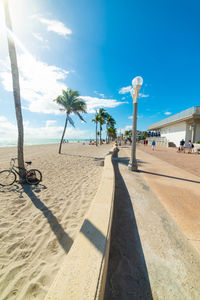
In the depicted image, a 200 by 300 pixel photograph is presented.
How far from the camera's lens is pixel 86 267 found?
4.08 ft

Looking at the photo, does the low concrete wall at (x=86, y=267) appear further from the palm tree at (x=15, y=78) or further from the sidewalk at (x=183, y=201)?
the palm tree at (x=15, y=78)

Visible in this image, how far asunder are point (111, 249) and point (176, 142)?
28299 mm

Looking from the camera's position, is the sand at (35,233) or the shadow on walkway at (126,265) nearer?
the shadow on walkway at (126,265)

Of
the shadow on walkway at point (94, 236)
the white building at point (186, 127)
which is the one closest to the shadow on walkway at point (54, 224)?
the shadow on walkway at point (94, 236)

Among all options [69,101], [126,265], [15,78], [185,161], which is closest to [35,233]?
[126,265]

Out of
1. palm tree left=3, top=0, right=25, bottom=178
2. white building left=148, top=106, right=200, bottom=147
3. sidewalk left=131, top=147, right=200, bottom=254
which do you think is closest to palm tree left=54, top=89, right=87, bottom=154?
palm tree left=3, top=0, right=25, bottom=178

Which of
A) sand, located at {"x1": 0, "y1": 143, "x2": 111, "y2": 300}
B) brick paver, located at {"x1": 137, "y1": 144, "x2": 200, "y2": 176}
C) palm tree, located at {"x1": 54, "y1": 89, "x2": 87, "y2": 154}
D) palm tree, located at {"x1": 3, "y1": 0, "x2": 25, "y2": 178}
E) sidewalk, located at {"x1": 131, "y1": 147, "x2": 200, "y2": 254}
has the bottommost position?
sand, located at {"x1": 0, "y1": 143, "x2": 111, "y2": 300}

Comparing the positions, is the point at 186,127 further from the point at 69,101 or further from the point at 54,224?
the point at 54,224

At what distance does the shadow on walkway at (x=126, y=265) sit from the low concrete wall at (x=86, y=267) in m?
0.31

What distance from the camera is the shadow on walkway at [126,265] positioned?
135cm

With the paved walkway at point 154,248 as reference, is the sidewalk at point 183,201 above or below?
above

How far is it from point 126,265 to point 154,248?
1.78 ft

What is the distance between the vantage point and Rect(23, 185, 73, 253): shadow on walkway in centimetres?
216

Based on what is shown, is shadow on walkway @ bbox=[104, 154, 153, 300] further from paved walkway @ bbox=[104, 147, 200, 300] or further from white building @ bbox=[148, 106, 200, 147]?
white building @ bbox=[148, 106, 200, 147]
